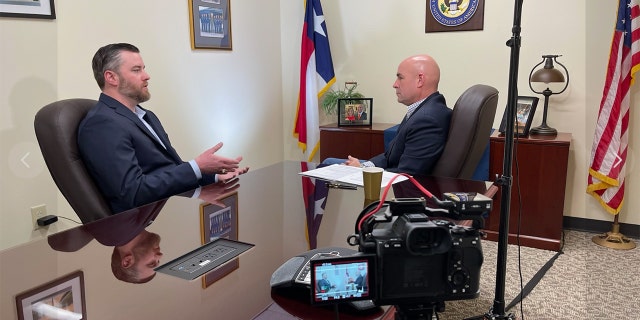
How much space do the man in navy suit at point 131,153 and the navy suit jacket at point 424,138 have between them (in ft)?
2.50

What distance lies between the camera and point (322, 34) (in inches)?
154

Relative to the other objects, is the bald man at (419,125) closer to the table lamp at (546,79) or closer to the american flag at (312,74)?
the table lamp at (546,79)

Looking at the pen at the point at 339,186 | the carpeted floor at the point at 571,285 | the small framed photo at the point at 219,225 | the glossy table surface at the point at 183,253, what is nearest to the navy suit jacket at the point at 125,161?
the glossy table surface at the point at 183,253

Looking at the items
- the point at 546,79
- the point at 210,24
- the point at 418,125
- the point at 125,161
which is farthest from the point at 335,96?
the point at 125,161

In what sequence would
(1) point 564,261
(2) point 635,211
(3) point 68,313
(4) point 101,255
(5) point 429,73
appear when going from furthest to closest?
(2) point 635,211 < (1) point 564,261 < (5) point 429,73 < (4) point 101,255 < (3) point 68,313

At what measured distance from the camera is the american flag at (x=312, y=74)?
3.91 m

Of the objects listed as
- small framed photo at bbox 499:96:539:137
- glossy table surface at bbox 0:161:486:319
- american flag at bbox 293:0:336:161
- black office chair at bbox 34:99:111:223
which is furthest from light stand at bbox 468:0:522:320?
american flag at bbox 293:0:336:161

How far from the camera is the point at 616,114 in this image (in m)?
2.94

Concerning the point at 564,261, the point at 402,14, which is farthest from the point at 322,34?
the point at 564,261

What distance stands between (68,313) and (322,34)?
3365 mm

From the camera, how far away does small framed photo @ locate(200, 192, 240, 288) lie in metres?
1.07

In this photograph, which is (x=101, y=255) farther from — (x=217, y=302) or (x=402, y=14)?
(x=402, y=14)

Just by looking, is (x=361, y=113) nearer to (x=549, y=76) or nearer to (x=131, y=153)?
(x=549, y=76)

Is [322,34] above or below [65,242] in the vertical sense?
above
